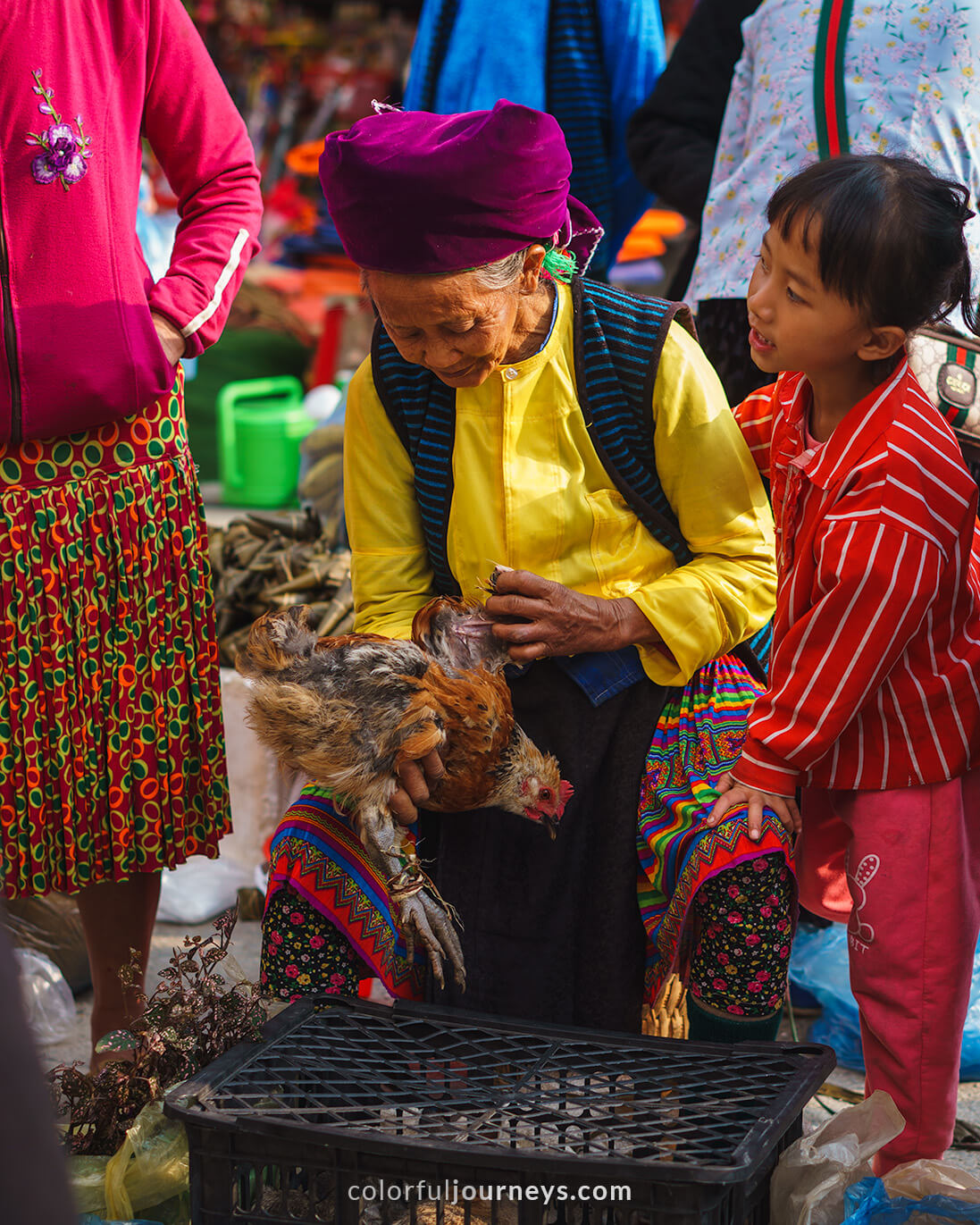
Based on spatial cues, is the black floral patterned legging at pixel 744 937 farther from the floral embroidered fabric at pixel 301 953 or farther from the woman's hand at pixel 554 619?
the floral embroidered fabric at pixel 301 953

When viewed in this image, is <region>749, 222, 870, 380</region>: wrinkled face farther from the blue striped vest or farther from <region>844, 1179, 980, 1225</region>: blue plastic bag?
the blue striped vest

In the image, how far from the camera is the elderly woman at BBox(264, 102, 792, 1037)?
194cm

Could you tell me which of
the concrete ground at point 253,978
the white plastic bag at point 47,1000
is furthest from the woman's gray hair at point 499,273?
the white plastic bag at point 47,1000

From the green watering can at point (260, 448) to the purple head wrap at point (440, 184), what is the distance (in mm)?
4323

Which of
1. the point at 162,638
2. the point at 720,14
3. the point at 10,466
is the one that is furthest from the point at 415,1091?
the point at 720,14

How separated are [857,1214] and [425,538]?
1.26 meters

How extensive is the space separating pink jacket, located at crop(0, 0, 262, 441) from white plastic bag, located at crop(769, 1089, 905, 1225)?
1.60 m

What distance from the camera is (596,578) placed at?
2.08 metres

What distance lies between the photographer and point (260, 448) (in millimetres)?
6121

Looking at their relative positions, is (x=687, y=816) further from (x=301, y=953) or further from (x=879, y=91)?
(x=879, y=91)

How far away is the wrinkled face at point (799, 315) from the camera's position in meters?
1.76

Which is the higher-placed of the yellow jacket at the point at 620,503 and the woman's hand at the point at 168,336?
the woman's hand at the point at 168,336

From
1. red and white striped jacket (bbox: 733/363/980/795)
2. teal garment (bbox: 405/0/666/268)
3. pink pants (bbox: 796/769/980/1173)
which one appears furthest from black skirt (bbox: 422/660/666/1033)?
teal garment (bbox: 405/0/666/268)

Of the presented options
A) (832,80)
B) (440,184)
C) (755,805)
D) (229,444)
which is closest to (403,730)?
(755,805)
